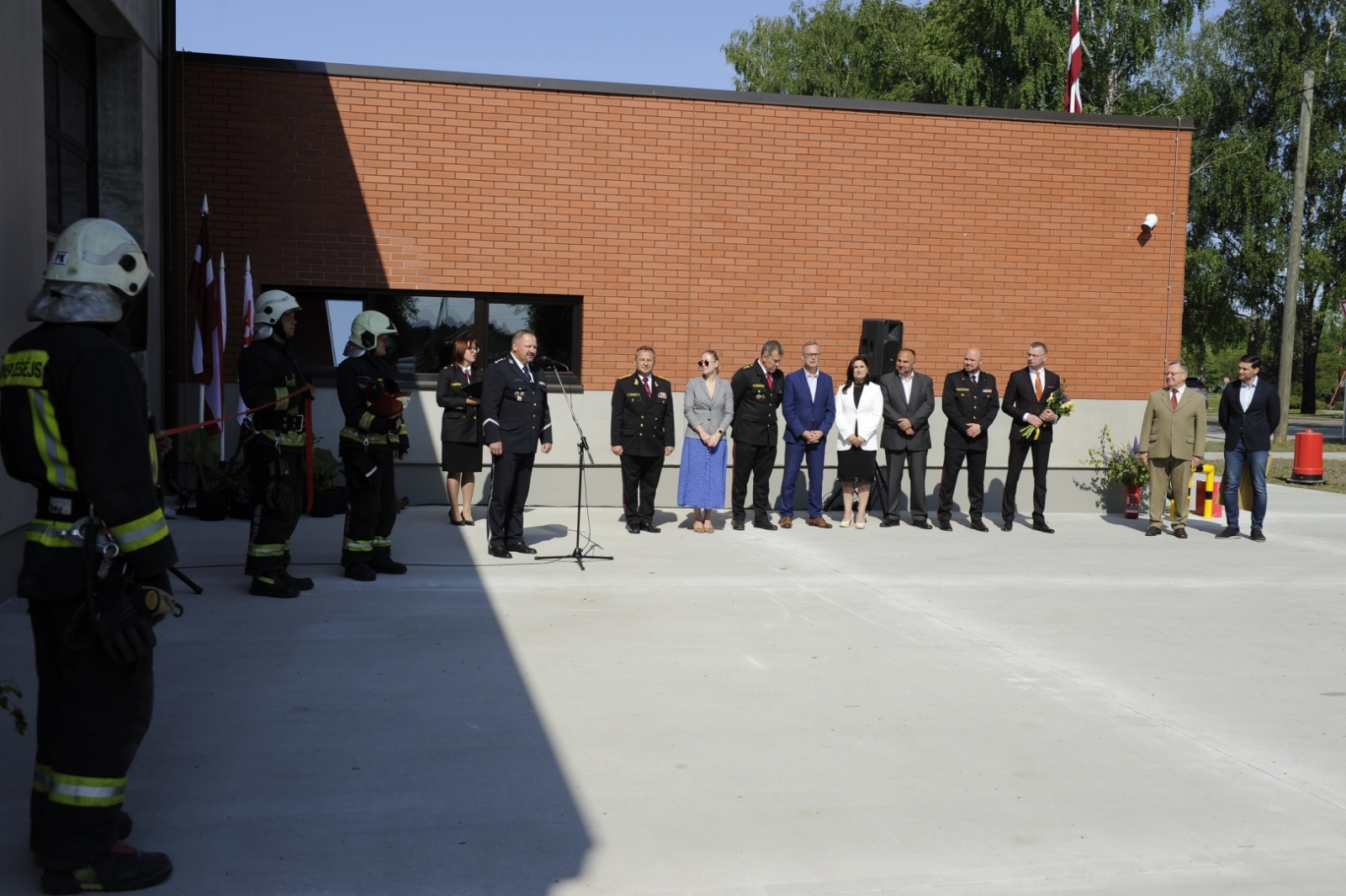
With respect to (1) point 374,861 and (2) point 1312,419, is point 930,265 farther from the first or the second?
(2) point 1312,419

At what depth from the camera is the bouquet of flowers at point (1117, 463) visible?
46.1 feet

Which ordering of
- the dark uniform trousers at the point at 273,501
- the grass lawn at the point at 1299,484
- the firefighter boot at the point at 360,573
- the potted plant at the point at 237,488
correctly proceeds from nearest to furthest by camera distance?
the dark uniform trousers at the point at 273,501 → the firefighter boot at the point at 360,573 → the potted plant at the point at 237,488 → the grass lawn at the point at 1299,484

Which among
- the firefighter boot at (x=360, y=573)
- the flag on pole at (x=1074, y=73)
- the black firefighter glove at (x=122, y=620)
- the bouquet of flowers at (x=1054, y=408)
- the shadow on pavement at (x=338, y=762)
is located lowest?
the shadow on pavement at (x=338, y=762)

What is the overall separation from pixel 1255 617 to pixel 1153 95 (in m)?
28.7

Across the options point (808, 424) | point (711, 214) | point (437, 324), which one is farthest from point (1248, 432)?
point (437, 324)

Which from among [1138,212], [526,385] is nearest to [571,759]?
[526,385]

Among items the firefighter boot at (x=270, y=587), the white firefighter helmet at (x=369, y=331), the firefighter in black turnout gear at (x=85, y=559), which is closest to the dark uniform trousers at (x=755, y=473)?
the white firefighter helmet at (x=369, y=331)

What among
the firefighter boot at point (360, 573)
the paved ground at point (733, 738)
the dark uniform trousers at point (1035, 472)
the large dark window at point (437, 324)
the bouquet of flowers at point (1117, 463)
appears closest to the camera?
the paved ground at point (733, 738)

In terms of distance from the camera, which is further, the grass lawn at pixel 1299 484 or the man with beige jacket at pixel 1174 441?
the grass lawn at pixel 1299 484

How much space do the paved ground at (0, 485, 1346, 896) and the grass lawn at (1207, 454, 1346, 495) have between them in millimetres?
11295

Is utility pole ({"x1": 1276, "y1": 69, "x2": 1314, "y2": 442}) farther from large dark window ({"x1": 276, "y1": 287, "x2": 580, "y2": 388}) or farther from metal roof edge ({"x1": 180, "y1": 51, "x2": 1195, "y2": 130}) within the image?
large dark window ({"x1": 276, "y1": 287, "x2": 580, "y2": 388})

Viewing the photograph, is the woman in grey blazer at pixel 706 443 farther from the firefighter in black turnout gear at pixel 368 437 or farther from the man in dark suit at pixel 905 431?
the firefighter in black turnout gear at pixel 368 437

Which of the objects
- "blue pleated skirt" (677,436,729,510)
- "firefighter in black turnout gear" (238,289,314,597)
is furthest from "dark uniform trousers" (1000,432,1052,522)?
"firefighter in black turnout gear" (238,289,314,597)

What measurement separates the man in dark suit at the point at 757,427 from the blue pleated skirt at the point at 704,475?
291 millimetres
